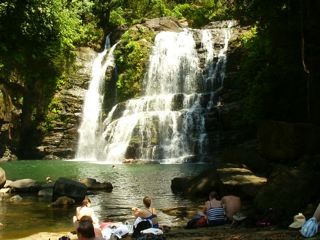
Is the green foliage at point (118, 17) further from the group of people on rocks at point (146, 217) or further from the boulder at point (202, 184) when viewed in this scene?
the group of people on rocks at point (146, 217)

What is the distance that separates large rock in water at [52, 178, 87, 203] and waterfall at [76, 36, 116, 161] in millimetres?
21125

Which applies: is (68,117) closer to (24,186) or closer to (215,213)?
(24,186)

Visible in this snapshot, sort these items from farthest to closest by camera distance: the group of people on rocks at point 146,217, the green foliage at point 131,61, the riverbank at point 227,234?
the green foliage at point 131,61 < the group of people on rocks at point 146,217 < the riverbank at point 227,234

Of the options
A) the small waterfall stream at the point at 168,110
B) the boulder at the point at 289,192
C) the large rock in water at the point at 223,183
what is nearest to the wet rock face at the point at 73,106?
the small waterfall stream at the point at 168,110

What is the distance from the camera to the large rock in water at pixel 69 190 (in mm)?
18734

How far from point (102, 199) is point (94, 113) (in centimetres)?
2436

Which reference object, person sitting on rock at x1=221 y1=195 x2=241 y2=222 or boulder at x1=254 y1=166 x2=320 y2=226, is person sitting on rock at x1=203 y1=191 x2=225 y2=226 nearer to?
Result: person sitting on rock at x1=221 y1=195 x2=241 y2=222

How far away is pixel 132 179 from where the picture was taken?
1009 inches

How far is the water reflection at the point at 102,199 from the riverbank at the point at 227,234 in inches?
51.3

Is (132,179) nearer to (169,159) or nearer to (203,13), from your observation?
(169,159)

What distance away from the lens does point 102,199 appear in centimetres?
1952

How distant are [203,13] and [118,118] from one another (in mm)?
17287

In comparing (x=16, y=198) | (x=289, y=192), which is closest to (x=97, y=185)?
(x=16, y=198)

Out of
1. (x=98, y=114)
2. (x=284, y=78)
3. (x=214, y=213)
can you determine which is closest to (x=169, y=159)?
(x=98, y=114)
